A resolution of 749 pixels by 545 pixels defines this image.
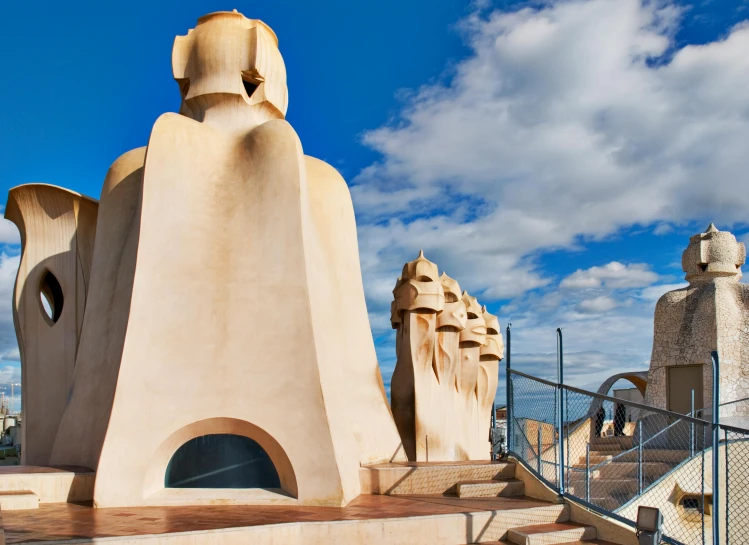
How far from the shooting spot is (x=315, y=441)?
26.2ft

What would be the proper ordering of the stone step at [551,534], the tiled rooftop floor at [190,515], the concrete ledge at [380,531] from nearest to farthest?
the concrete ledge at [380,531] → the tiled rooftop floor at [190,515] → the stone step at [551,534]

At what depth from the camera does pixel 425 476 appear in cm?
902

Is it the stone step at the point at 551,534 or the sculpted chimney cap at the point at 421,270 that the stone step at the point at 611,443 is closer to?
the sculpted chimney cap at the point at 421,270

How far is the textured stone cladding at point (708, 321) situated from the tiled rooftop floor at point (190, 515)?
12.4 m

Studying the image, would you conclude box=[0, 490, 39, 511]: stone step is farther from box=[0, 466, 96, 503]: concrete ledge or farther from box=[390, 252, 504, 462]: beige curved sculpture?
box=[390, 252, 504, 462]: beige curved sculpture

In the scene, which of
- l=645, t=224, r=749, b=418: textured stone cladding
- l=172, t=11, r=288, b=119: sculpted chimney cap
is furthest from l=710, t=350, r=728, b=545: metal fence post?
l=645, t=224, r=749, b=418: textured stone cladding

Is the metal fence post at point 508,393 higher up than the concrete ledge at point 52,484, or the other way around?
the metal fence post at point 508,393

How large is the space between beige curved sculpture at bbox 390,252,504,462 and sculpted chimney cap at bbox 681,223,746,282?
9876 mm

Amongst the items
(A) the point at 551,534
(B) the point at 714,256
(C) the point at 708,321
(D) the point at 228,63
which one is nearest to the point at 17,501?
(A) the point at 551,534

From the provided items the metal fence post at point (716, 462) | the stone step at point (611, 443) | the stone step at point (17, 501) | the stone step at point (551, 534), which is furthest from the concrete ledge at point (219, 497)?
the stone step at point (611, 443)

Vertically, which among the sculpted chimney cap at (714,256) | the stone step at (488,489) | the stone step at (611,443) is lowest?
the stone step at (488,489)

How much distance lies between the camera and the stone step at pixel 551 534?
697 centimetres

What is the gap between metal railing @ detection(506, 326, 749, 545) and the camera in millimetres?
7688

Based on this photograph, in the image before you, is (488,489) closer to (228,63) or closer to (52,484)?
(52,484)
